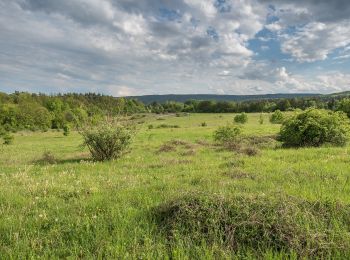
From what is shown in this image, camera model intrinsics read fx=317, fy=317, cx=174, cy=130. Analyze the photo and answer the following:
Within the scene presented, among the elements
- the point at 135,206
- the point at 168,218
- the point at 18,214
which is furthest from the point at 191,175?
the point at 18,214

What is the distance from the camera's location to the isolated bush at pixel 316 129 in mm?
17891

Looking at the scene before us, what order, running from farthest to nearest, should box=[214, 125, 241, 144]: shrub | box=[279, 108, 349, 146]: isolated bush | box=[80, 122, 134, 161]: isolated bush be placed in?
box=[214, 125, 241, 144]: shrub
box=[279, 108, 349, 146]: isolated bush
box=[80, 122, 134, 161]: isolated bush

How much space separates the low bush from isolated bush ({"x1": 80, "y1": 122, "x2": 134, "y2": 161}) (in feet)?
34.3

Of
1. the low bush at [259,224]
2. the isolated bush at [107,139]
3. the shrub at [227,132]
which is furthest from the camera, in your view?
the shrub at [227,132]

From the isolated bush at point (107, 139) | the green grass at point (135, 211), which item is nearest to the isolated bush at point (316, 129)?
the green grass at point (135, 211)

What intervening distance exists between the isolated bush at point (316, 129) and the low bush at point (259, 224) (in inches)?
531

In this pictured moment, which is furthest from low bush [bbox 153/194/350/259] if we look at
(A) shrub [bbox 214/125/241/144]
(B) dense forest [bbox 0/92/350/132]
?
(A) shrub [bbox 214/125/241/144]

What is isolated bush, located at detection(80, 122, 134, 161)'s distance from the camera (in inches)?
621

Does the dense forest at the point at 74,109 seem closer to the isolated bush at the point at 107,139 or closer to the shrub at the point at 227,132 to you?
the isolated bush at the point at 107,139

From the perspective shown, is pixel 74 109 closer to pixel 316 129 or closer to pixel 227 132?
pixel 227 132

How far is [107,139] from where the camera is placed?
15.8 m

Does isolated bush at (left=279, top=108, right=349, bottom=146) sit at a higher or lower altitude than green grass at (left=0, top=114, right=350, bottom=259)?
higher

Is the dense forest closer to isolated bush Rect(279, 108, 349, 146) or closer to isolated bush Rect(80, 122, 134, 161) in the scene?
isolated bush Rect(80, 122, 134, 161)

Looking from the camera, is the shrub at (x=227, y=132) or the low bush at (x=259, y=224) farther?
the shrub at (x=227, y=132)
